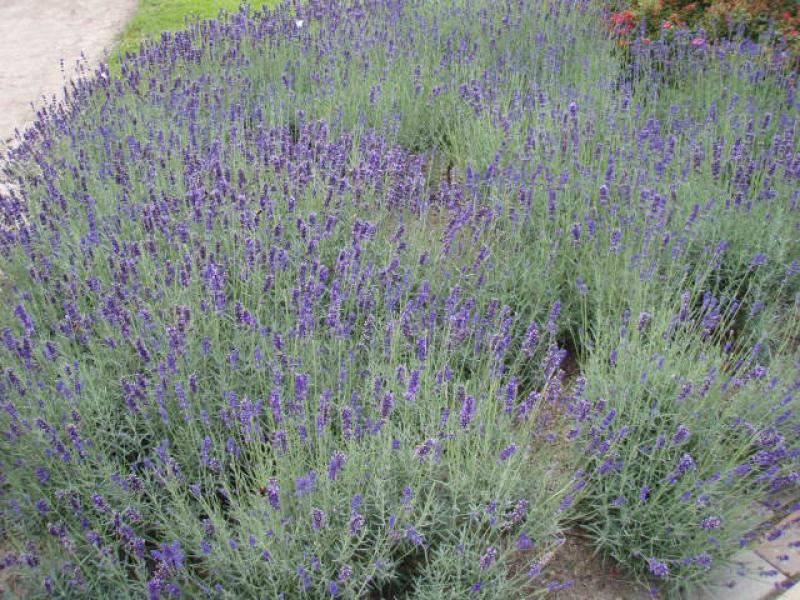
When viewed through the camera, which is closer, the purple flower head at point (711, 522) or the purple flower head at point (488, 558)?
the purple flower head at point (488, 558)

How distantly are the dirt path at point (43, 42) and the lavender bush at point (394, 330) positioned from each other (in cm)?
194

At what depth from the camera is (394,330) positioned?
251 centimetres

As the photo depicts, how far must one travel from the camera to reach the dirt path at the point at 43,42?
6.29 m

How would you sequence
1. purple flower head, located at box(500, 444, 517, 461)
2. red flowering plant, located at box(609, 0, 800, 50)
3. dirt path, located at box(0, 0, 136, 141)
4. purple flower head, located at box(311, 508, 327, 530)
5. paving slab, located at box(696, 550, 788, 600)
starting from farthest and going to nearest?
dirt path, located at box(0, 0, 136, 141)
red flowering plant, located at box(609, 0, 800, 50)
paving slab, located at box(696, 550, 788, 600)
purple flower head, located at box(500, 444, 517, 461)
purple flower head, located at box(311, 508, 327, 530)

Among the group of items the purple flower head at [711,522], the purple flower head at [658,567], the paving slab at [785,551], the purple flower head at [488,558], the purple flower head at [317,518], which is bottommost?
the paving slab at [785,551]

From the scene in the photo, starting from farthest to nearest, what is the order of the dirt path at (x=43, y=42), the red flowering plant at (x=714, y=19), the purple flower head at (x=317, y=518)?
the dirt path at (x=43, y=42) < the red flowering plant at (x=714, y=19) < the purple flower head at (x=317, y=518)

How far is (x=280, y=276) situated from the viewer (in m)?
2.90

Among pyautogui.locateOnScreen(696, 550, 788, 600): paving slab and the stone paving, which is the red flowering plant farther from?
pyautogui.locateOnScreen(696, 550, 788, 600): paving slab

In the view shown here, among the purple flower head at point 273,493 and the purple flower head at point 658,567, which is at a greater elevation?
the purple flower head at point 273,493

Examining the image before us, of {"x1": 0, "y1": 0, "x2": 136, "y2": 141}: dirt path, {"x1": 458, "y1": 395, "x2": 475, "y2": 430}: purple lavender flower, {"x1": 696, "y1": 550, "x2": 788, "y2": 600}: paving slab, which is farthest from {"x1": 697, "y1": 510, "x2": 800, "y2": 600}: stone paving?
{"x1": 0, "y1": 0, "x2": 136, "y2": 141}: dirt path

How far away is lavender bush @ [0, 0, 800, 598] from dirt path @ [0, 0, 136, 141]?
194cm

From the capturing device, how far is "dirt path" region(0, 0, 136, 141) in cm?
629

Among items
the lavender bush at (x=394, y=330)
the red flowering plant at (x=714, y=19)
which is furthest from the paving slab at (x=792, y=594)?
the red flowering plant at (x=714, y=19)

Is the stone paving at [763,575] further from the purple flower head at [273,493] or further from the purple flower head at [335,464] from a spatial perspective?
the purple flower head at [273,493]
